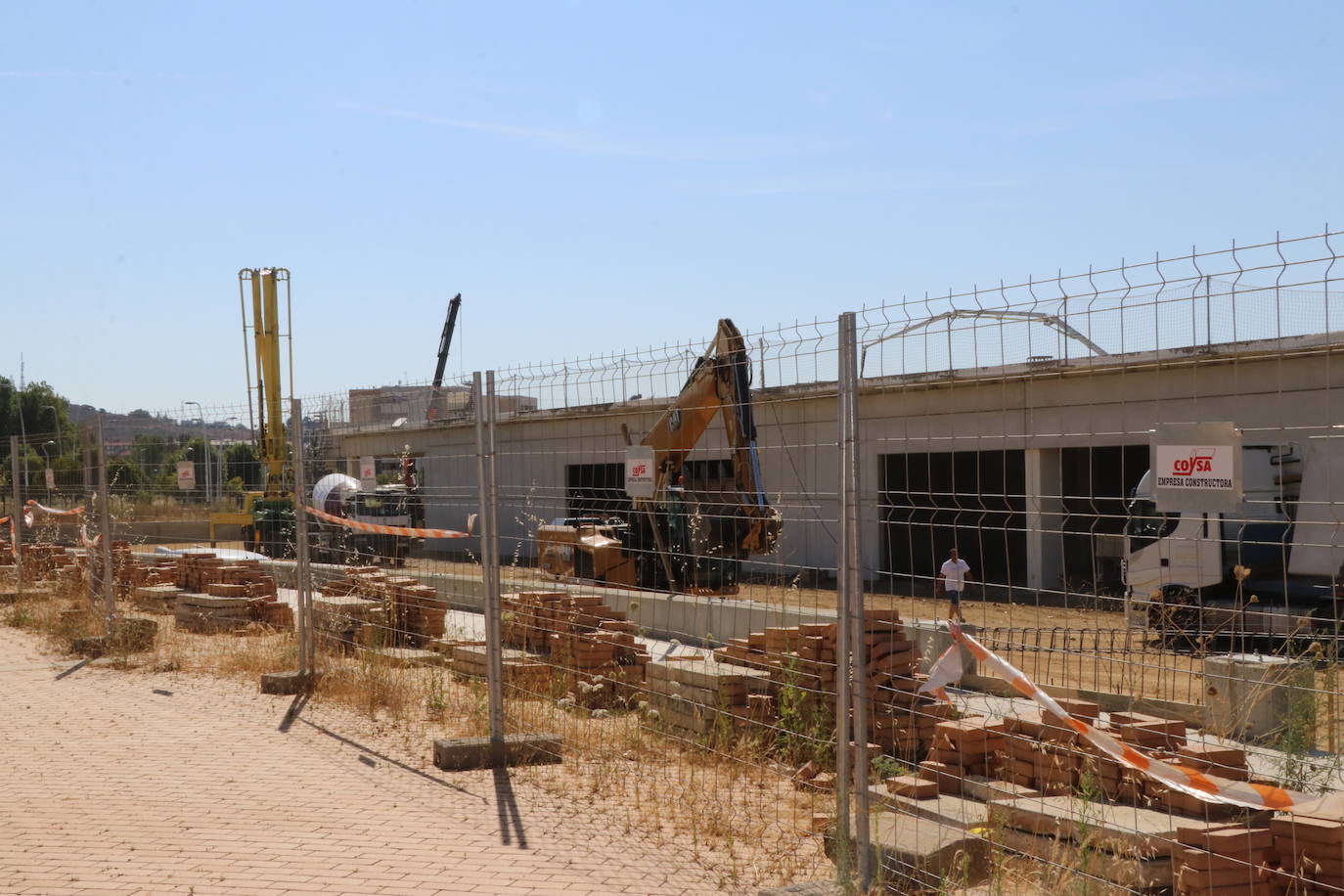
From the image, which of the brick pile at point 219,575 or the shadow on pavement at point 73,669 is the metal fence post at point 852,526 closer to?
the shadow on pavement at point 73,669

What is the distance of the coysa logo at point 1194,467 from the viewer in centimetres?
412

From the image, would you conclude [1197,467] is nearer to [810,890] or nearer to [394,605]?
[810,890]

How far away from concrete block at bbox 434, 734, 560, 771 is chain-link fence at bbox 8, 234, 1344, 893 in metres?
0.04

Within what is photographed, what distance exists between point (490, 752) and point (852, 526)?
4.33 m

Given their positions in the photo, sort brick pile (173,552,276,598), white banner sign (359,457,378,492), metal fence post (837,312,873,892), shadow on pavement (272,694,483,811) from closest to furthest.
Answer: metal fence post (837,312,873,892)
shadow on pavement (272,694,483,811)
white banner sign (359,457,378,492)
brick pile (173,552,276,598)

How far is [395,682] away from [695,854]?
18.1 ft

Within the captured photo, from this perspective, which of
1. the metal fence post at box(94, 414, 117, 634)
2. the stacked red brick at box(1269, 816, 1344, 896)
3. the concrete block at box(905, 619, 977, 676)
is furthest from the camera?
the metal fence post at box(94, 414, 117, 634)

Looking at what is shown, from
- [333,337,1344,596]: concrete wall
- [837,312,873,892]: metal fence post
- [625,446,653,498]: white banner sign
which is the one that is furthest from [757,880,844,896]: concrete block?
[625,446,653,498]: white banner sign

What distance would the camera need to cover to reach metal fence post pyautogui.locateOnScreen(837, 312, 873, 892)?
16.6 feet

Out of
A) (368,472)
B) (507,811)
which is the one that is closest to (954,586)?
(507,811)

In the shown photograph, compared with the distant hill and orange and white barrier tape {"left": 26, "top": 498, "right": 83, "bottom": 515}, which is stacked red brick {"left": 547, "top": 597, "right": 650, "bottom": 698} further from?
orange and white barrier tape {"left": 26, "top": 498, "right": 83, "bottom": 515}

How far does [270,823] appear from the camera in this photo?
7.26m

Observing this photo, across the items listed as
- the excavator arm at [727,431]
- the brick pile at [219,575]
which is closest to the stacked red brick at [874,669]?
the excavator arm at [727,431]

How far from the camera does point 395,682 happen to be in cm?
1123
